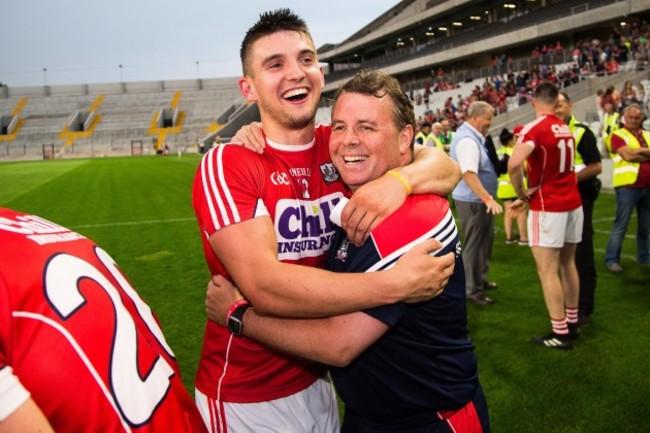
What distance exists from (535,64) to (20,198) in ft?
93.9

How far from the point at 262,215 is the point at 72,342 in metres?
1.03

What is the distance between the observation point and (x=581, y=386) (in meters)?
4.51

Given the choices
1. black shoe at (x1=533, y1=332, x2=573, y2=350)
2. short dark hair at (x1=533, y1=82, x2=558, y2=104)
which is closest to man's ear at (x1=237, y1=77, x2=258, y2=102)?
short dark hair at (x1=533, y1=82, x2=558, y2=104)

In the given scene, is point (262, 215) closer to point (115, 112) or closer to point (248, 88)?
point (248, 88)

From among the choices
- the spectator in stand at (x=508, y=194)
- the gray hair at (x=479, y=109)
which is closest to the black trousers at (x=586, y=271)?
the gray hair at (x=479, y=109)

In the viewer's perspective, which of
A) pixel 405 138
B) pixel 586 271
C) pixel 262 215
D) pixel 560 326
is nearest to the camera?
pixel 262 215

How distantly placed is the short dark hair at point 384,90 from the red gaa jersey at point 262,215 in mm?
442

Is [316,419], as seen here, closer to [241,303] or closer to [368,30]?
[241,303]

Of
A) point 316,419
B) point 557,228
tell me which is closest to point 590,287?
point 557,228

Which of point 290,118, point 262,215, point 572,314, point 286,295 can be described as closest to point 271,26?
point 290,118

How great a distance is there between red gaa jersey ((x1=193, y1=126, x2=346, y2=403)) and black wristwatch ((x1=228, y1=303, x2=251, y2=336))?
18 centimetres

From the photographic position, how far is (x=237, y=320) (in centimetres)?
218

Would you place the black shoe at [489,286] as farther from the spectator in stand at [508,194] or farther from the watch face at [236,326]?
the watch face at [236,326]

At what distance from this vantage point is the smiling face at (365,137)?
7.18 ft
